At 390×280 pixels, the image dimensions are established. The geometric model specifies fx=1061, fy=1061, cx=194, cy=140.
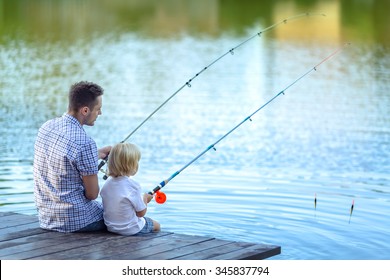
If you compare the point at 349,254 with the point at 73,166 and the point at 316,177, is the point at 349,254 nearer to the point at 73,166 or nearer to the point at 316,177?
the point at 73,166

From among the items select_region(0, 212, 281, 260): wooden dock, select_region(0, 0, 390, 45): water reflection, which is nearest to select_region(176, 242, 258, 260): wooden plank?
select_region(0, 212, 281, 260): wooden dock

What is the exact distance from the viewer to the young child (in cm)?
645

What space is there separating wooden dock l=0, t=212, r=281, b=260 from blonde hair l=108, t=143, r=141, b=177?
0.42 metres

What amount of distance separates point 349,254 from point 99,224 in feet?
6.16

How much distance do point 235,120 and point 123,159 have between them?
747 cm

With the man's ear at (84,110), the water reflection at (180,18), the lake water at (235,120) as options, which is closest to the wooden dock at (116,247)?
the man's ear at (84,110)

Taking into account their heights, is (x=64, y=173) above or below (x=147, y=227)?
above

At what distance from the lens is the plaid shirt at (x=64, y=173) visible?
6430 millimetres

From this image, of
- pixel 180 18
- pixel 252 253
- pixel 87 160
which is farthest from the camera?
pixel 180 18

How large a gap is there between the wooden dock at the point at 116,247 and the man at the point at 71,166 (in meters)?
0.12

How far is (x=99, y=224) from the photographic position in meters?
6.69

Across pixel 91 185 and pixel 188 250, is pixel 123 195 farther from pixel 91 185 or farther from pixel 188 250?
pixel 188 250

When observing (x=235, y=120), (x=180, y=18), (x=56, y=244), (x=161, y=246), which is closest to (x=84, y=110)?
(x=56, y=244)

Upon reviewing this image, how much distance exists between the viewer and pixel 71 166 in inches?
253
